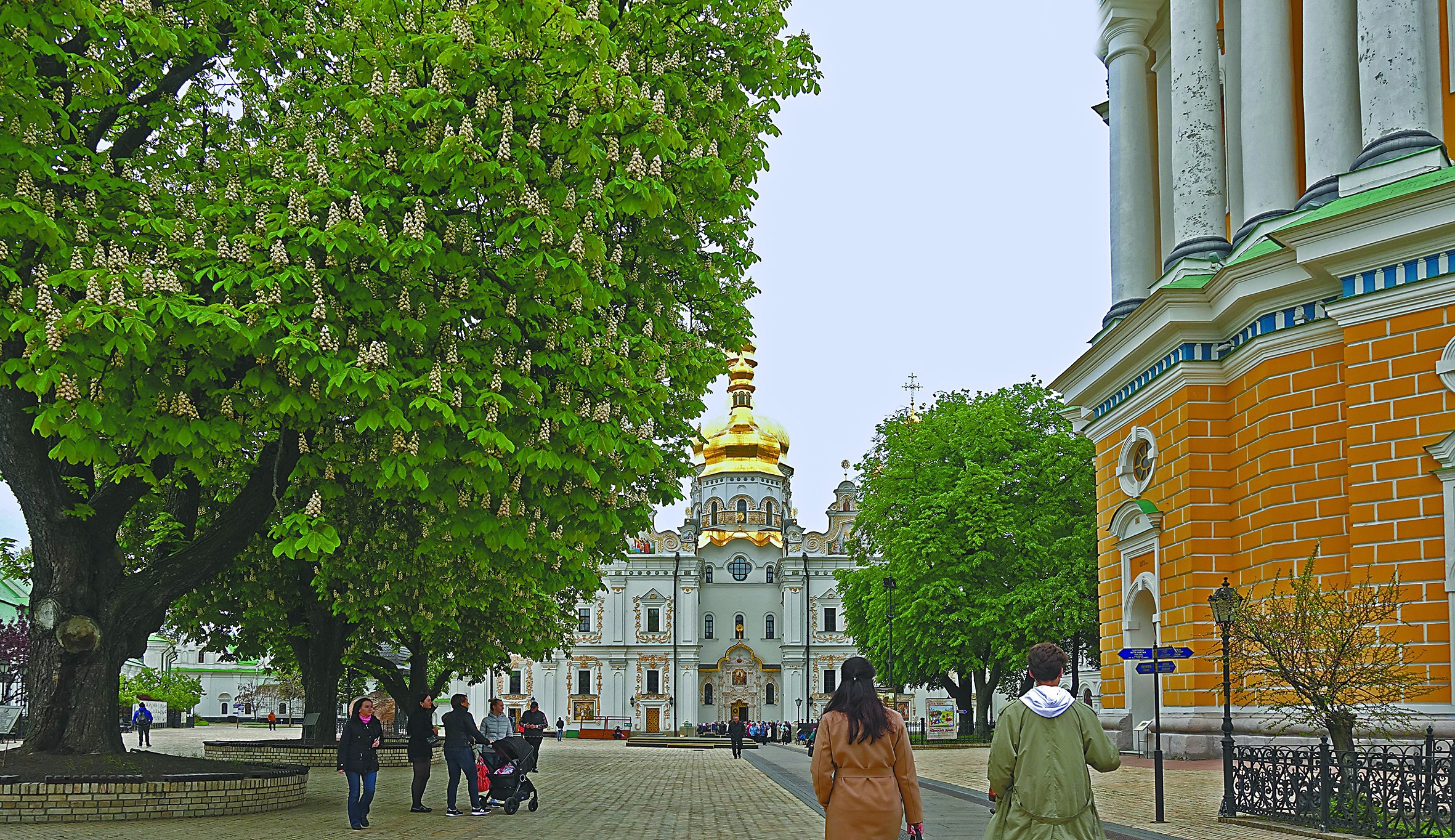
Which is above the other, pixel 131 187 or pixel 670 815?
pixel 131 187

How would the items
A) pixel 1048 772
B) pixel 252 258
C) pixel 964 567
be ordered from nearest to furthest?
pixel 1048 772
pixel 252 258
pixel 964 567

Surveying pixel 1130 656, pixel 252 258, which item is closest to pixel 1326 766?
pixel 1130 656

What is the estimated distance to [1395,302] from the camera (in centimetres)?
1969

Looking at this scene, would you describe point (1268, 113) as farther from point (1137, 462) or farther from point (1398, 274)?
point (1137, 462)

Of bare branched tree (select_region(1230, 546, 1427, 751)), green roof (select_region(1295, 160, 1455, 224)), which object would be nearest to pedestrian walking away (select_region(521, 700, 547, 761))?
bare branched tree (select_region(1230, 546, 1427, 751))

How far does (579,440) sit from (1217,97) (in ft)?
58.5

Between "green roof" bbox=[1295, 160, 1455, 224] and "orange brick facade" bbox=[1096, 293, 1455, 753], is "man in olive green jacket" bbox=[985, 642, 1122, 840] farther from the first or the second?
"green roof" bbox=[1295, 160, 1455, 224]

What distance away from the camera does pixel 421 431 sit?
40.7 ft

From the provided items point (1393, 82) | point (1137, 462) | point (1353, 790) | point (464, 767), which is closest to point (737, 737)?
point (1137, 462)

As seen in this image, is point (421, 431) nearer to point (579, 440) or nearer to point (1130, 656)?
point (579, 440)

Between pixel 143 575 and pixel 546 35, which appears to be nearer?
pixel 546 35

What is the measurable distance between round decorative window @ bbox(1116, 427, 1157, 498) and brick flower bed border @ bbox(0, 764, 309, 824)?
53.4 feet

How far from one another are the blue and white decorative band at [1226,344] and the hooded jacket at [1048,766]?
617 inches

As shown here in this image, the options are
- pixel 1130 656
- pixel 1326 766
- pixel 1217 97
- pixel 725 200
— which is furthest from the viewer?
pixel 1217 97
